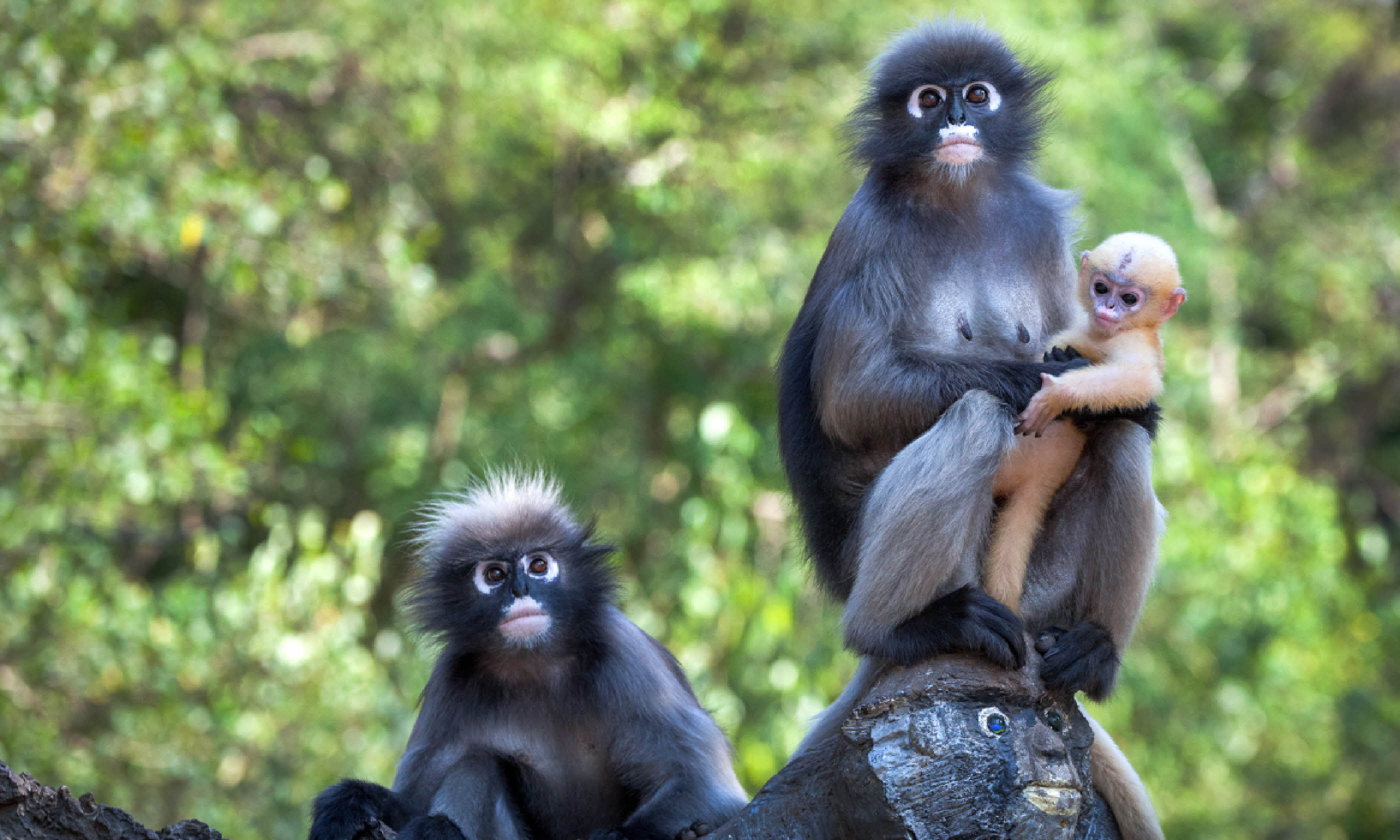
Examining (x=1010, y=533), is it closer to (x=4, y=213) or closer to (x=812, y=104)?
(x=4, y=213)

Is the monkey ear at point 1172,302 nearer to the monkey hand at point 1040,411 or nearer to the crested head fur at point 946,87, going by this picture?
the monkey hand at point 1040,411

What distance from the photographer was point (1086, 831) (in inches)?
140

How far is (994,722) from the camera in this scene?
3.25 meters

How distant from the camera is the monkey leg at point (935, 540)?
3607 millimetres

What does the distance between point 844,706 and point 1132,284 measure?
4.37 feet

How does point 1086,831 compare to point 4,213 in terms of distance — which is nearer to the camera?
point 1086,831

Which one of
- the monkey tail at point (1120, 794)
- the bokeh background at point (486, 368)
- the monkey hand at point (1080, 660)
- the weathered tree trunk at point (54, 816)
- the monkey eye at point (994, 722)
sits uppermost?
the bokeh background at point (486, 368)

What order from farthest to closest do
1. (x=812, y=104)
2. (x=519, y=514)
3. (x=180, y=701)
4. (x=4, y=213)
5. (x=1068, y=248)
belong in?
(x=812, y=104), (x=180, y=701), (x=4, y=213), (x=519, y=514), (x=1068, y=248)

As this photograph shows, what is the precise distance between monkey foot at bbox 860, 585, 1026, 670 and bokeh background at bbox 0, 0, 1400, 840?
2.03 m

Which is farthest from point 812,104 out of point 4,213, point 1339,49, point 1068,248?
point 1339,49

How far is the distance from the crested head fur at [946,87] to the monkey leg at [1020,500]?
868mm

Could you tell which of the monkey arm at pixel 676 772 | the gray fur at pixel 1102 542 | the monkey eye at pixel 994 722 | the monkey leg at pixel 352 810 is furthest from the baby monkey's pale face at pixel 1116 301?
the monkey leg at pixel 352 810

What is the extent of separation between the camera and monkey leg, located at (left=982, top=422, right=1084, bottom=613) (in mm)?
3775

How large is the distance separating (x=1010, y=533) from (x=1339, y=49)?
14.5 meters
